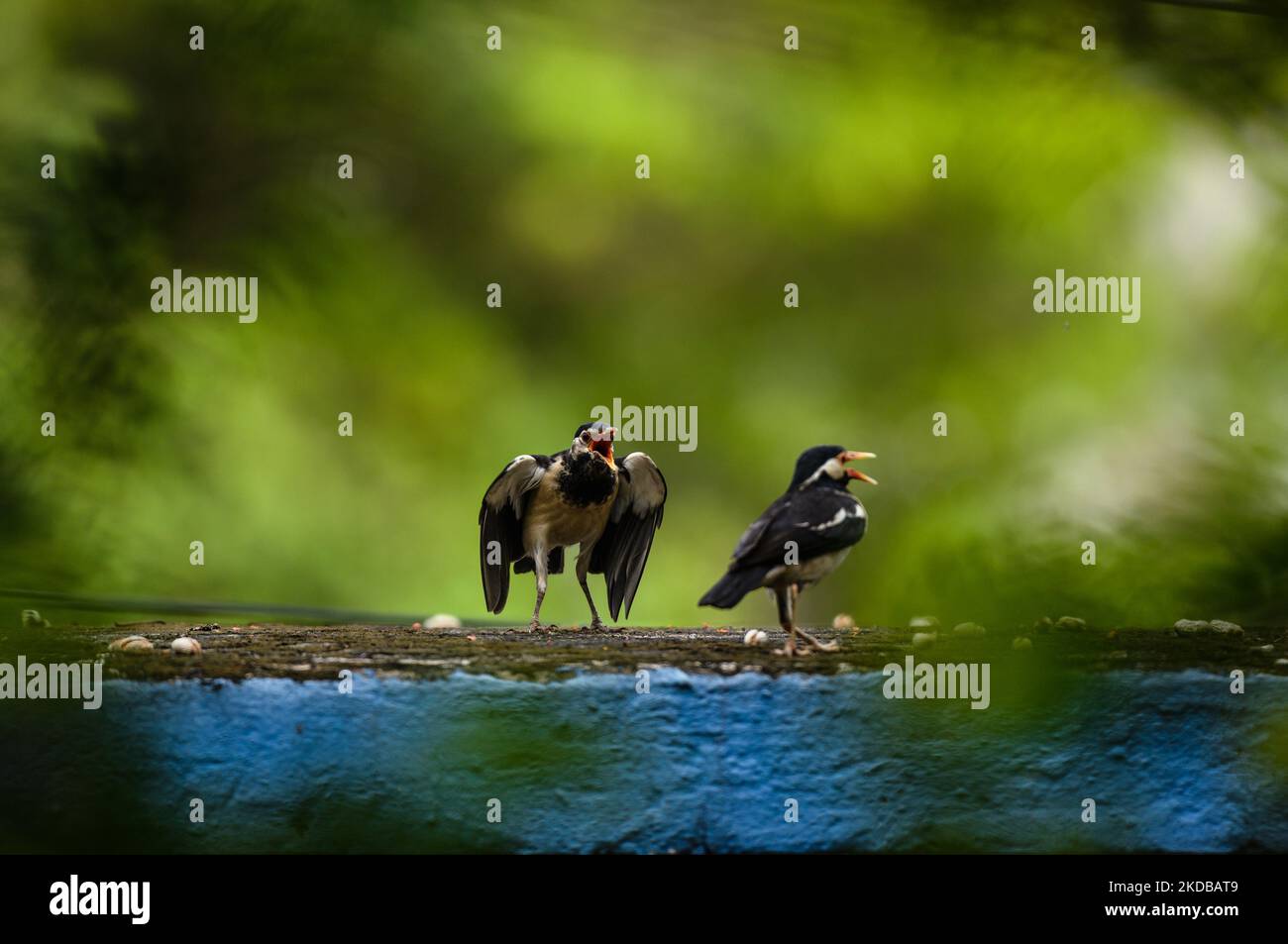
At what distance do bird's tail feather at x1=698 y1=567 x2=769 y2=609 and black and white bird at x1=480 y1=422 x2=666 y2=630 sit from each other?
2.22 ft

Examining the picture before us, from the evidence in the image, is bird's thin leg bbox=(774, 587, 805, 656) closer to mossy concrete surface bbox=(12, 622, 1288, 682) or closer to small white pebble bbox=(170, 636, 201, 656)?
mossy concrete surface bbox=(12, 622, 1288, 682)

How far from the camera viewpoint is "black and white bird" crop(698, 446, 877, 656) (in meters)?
2.83

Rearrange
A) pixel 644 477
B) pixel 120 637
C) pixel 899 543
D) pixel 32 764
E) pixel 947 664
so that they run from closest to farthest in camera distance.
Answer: pixel 32 764, pixel 947 664, pixel 120 637, pixel 644 477, pixel 899 543

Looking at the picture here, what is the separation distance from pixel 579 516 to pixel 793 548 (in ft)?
2.55

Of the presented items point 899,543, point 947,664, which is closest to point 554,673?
point 947,664

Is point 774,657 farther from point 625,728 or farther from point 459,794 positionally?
point 459,794

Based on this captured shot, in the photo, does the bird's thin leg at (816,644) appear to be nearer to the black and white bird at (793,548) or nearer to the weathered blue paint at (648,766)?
the black and white bird at (793,548)

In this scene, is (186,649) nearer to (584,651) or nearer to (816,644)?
(584,651)

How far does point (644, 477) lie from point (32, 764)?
5.36ft

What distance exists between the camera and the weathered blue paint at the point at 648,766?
239cm

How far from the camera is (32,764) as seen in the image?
2393mm

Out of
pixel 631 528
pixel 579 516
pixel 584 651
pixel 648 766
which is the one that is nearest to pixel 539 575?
pixel 579 516

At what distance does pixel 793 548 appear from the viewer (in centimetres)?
286

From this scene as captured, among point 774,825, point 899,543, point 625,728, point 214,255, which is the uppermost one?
point 214,255
